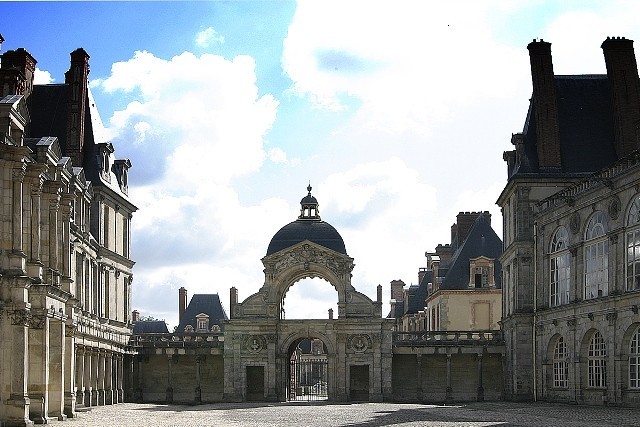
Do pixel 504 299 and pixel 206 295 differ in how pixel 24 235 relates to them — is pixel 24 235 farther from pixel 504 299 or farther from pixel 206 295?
pixel 206 295

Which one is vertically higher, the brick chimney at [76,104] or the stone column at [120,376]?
the brick chimney at [76,104]

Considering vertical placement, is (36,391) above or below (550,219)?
below

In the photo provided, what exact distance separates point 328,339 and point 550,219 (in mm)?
15046

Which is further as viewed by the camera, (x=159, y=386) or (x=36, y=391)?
(x=159, y=386)

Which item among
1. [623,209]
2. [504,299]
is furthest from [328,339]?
[623,209]

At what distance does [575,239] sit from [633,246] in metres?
6.41

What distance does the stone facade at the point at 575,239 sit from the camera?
4150 cm

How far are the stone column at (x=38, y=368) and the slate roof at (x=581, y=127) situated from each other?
95.5 ft

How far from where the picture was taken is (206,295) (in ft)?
323

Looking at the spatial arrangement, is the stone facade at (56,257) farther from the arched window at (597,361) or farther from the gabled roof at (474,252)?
the gabled roof at (474,252)

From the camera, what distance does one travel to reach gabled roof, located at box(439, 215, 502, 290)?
232 feet

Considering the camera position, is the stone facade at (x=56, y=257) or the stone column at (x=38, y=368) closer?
the stone facade at (x=56, y=257)

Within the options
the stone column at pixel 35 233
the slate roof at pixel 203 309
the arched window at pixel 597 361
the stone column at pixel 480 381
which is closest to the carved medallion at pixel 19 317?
the stone column at pixel 35 233

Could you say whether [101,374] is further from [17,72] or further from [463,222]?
[463,222]
